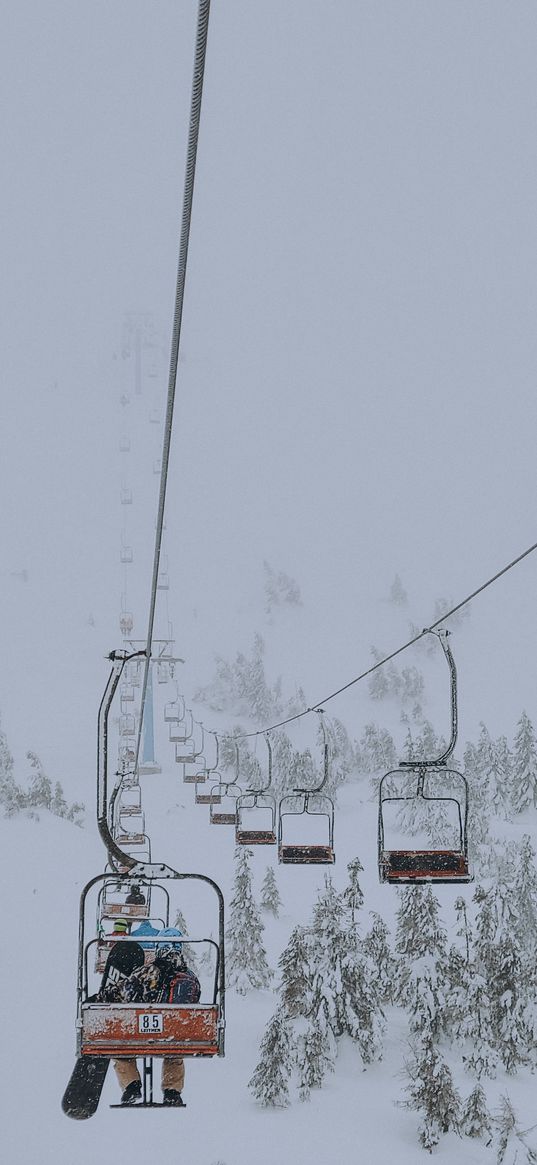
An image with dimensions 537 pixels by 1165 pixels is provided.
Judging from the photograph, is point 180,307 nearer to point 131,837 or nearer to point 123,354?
point 131,837

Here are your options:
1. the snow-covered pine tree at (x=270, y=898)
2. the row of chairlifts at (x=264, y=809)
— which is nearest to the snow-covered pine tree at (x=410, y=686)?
the row of chairlifts at (x=264, y=809)

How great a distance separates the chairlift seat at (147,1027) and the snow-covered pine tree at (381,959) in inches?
1245

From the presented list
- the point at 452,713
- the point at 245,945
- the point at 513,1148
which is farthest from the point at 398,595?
the point at 452,713

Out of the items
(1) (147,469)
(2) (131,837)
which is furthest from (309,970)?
(1) (147,469)

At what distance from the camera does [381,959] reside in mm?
39031

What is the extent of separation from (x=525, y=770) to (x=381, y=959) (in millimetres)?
29918

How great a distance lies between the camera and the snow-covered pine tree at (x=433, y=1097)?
28672mm

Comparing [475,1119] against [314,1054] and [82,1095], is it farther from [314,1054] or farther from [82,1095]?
[82,1095]

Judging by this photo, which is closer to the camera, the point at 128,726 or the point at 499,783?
the point at 128,726

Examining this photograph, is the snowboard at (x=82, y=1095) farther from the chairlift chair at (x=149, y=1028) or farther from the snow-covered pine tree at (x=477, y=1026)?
the snow-covered pine tree at (x=477, y=1026)

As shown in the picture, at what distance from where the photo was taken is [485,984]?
112 feet

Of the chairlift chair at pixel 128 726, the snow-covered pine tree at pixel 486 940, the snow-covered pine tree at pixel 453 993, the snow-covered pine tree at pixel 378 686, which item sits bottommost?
the snow-covered pine tree at pixel 453 993

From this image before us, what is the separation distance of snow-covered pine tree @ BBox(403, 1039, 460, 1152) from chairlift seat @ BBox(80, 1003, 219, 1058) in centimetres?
2378

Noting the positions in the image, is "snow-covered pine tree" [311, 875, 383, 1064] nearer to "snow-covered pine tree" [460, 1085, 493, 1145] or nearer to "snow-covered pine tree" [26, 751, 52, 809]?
"snow-covered pine tree" [460, 1085, 493, 1145]
